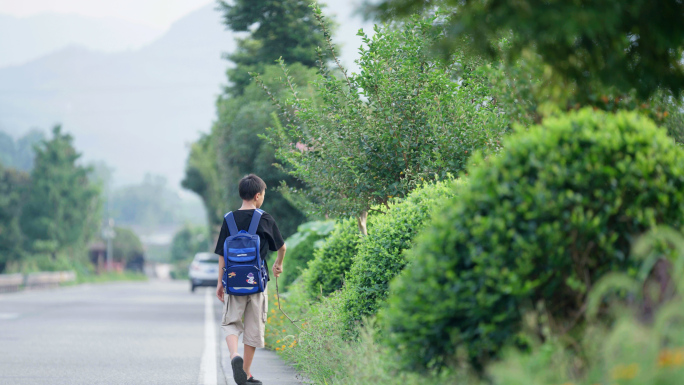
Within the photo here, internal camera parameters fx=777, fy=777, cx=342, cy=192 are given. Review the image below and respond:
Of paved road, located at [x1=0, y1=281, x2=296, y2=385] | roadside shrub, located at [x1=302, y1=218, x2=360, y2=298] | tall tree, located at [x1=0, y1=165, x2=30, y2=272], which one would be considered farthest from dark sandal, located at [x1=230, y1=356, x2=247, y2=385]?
tall tree, located at [x1=0, y1=165, x2=30, y2=272]

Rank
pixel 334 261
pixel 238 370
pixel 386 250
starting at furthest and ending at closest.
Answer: pixel 334 261
pixel 238 370
pixel 386 250

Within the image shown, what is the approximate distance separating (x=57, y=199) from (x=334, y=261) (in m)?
45.6

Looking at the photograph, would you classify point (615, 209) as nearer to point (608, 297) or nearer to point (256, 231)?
point (608, 297)

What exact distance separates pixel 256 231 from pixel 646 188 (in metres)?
3.87

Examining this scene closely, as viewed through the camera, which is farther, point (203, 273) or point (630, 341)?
point (203, 273)

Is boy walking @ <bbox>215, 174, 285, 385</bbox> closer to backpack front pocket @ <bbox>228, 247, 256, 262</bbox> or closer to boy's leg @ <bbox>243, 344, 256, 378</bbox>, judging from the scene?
boy's leg @ <bbox>243, 344, 256, 378</bbox>

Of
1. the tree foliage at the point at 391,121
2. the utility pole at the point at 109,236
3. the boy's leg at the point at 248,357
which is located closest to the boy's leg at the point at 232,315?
the boy's leg at the point at 248,357

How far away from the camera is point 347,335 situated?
21.9 ft

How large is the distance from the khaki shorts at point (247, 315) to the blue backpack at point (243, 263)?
16 centimetres

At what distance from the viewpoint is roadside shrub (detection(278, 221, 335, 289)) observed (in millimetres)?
12672

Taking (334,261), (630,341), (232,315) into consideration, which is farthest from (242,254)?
(630,341)

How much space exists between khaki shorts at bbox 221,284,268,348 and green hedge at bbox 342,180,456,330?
79 cm

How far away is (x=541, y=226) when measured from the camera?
3.66 metres

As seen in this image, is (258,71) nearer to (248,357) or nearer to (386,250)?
(248,357)
